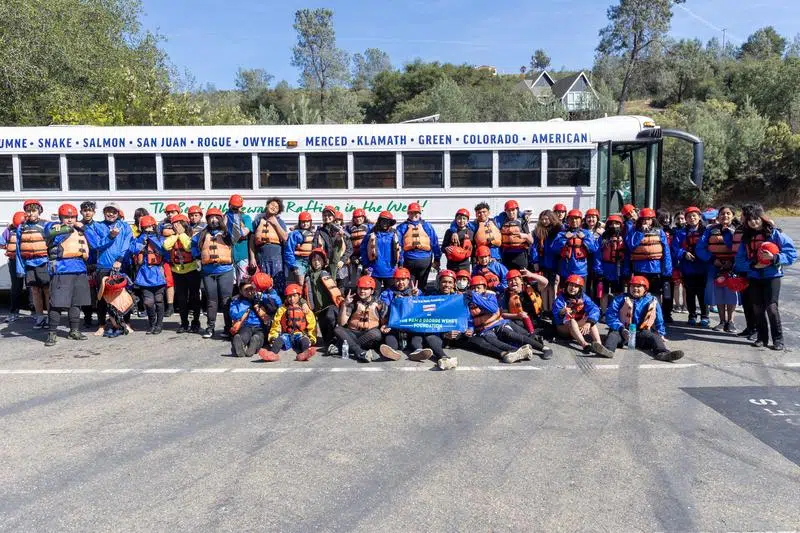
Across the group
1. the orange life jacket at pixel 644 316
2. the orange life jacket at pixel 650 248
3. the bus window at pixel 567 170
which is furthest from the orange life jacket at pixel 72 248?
the orange life jacket at pixel 650 248

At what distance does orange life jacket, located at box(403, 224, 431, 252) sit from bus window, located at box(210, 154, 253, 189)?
3506 mm

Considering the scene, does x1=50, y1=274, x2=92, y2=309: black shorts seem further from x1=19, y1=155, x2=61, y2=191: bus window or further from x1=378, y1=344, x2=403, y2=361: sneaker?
x1=378, y1=344, x2=403, y2=361: sneaker

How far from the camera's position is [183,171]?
11.1 metres

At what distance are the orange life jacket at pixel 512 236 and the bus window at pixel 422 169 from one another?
1.98 meters

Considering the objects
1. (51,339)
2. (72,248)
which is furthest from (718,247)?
(51,339)

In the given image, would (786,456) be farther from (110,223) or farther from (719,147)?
(719,147)

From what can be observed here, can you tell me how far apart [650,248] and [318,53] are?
225 ft

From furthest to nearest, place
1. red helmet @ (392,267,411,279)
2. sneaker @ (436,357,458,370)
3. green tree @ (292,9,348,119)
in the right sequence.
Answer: green tree @ (292,9,348,119), red helmet @ (392,267,411,279), sneaker @ (436,357,458,370)

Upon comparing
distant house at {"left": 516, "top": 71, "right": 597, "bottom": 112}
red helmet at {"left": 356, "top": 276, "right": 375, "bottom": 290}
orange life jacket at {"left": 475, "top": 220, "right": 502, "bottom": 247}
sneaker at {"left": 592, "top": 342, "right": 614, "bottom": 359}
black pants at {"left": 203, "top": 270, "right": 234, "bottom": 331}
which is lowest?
sneaker at {"left": 592, "top": 342, "right": 614, "bottom": 359}

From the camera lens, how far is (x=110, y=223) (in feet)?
29.9

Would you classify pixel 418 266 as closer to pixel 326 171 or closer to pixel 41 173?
pixel 326 171

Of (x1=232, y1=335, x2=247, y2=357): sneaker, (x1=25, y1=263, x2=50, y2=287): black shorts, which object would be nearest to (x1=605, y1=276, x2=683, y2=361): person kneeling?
(x1=232, y1=335, x2=247, y2=357): sneaker

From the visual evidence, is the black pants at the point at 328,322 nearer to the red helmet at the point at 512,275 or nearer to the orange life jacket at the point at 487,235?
the red helmet at the point at 512,275

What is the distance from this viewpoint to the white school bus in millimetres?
10969
